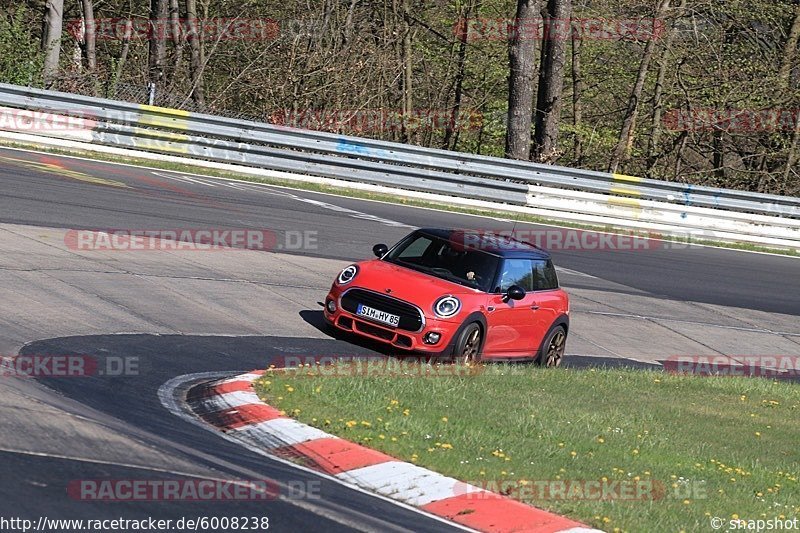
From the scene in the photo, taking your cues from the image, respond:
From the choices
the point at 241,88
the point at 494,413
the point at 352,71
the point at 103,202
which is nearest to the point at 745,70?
the point at 352,71

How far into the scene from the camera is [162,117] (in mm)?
23391

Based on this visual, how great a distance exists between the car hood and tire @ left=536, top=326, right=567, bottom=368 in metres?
1.41

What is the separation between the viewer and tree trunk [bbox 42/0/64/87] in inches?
1002

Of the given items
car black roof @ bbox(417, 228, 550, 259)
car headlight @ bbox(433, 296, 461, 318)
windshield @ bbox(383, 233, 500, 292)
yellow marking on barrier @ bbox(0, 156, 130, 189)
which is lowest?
car headlight @ bbox(433, 296, 461, 318)

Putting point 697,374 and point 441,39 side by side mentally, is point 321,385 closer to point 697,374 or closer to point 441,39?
point 697,374

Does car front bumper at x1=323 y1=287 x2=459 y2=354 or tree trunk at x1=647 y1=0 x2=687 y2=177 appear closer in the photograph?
car front bumper at x1=323 y1=287 x2=459 y2=354

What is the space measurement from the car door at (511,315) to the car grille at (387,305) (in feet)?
3.05

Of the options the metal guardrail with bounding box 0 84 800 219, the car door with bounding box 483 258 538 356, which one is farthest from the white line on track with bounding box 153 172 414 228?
the car door with bounding box 483 258 538 356

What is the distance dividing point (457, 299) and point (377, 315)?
85 centimetres

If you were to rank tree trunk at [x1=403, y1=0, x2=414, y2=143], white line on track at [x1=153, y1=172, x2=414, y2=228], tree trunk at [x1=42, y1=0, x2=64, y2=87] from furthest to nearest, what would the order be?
tree trunk at [x1=403, y1=0, x2=414, y2=143] < tree trunk at [x1=42, y1=0, x2=64, y2=87] < white line on track at [x1=153, y1=172, x2=414, y2=228]

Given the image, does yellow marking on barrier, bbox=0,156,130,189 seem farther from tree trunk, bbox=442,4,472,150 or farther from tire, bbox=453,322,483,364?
tree trunk, bbox=442,4,472,150

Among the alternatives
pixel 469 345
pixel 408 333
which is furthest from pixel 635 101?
pixel 408 333

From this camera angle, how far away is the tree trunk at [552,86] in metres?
29.3

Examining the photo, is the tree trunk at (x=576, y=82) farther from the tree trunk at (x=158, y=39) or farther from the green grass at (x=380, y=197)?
the tree trunk at (x=158, y=39)
